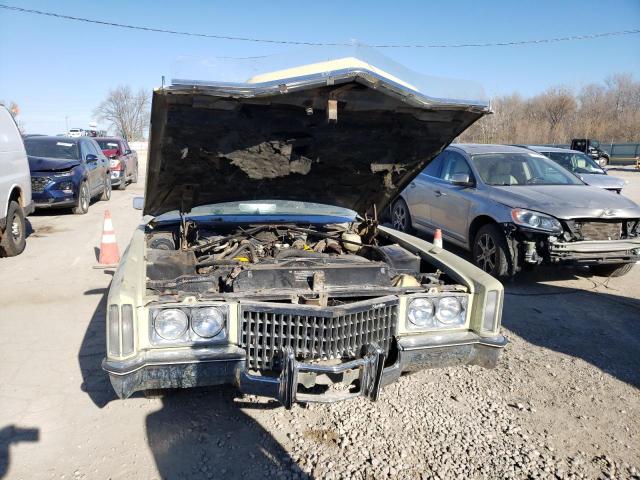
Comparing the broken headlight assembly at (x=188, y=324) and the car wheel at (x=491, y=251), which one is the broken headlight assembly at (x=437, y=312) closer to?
the broken headlight assembly at (x=188, y=324)

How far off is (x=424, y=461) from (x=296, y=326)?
1088 mm

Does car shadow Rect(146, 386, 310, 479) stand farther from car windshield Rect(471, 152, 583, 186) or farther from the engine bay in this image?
car windshield Rect(471, 152, 583, 186)

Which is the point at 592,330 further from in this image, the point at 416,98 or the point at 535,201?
the point at 416,98

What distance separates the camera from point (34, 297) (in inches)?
208

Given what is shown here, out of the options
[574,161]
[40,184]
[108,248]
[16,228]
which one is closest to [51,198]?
[40,184]

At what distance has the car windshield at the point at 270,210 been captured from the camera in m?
4.46

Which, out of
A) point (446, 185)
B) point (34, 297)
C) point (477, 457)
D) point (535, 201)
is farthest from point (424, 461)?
point (446, 185)

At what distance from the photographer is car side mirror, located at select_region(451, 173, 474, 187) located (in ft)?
21.8

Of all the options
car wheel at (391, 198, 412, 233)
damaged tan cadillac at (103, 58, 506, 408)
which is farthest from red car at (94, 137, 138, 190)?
damaged tan cadillac at (103, 58, 506, 408)

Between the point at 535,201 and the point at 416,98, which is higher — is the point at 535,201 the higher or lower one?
the lower one

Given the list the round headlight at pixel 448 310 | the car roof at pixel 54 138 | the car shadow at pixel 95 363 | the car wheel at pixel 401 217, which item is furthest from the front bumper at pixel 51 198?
the round headlight at pixel 448 310

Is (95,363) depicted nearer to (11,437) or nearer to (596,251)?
(11,437)

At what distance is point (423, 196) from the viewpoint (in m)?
7.98

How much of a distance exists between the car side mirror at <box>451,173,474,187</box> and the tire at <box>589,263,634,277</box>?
2.02 m
